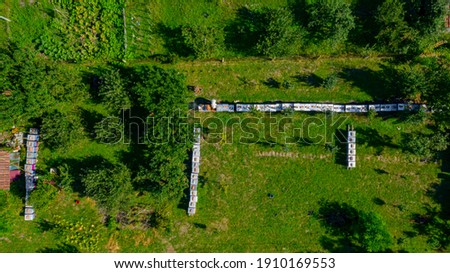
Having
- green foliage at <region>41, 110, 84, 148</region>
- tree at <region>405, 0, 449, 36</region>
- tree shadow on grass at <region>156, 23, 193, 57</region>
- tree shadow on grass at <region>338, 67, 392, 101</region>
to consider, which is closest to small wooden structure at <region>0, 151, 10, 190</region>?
green foliage at <region>41, 110, 84, 148</region>

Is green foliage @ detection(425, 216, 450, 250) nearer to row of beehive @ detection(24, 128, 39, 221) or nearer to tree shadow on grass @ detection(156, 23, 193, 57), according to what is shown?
tree shadow on grass @ detection(156, 23, 193, 57)

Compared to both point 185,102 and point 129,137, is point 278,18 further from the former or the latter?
point 129,137

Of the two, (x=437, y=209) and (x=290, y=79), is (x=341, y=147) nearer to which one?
(x=290, y=79)

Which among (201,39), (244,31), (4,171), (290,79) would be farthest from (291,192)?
(4,171)

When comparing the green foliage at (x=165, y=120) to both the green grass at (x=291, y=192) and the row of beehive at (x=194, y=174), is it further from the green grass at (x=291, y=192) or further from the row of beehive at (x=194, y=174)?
the green grass at (x=291, y=192)

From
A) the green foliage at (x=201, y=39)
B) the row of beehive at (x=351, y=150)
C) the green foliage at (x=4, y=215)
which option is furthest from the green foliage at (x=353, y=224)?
the green foliage at (x=4, y=215)
